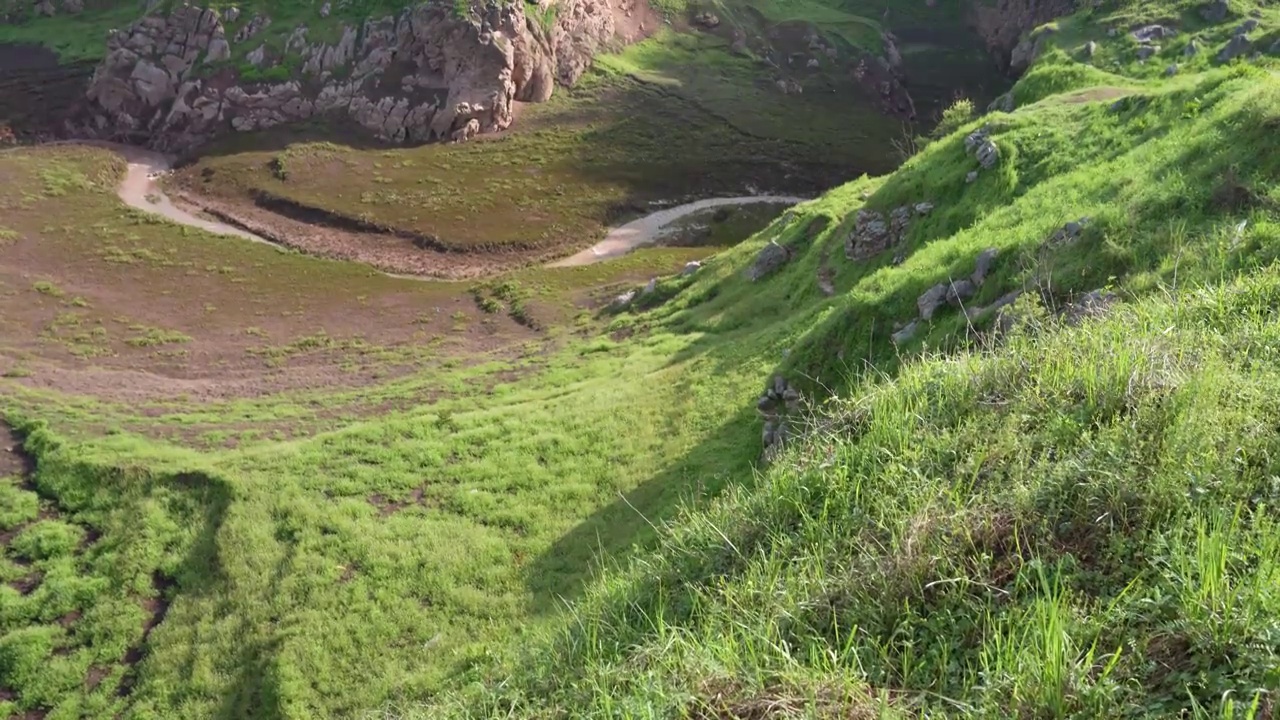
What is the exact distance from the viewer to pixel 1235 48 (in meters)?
34.9

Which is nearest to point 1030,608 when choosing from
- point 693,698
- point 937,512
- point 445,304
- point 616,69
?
point 937,512

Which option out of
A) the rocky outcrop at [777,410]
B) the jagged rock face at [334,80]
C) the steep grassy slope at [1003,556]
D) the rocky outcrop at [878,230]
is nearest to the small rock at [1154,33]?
the rocky outcrop at [878,230]

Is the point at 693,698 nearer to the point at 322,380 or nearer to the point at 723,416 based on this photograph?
the point at 723,416

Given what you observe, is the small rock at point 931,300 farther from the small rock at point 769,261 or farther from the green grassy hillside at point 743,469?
the small rock at point 769,261

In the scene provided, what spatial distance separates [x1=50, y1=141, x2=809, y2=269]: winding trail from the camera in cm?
5591

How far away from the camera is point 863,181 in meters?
41.1

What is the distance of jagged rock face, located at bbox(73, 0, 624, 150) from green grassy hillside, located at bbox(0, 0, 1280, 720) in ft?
83.3

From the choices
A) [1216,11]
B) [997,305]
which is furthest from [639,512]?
[1216,11]

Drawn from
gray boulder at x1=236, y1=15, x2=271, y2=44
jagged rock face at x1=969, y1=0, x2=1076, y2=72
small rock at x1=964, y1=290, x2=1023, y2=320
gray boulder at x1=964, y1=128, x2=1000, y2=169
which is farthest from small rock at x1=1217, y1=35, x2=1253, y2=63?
gray boulder at x1=236, y1=15, x2=271, y2=44

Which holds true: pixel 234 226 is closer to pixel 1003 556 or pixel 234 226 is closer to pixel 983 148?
pixel 983 148

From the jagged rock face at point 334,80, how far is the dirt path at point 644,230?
20.2 m

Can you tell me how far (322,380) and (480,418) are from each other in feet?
43.3

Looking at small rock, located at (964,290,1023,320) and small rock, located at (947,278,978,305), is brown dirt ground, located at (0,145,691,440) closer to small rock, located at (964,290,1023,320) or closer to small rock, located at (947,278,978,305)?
small rock, located at (947,278,978,305)

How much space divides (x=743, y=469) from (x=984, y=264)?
7.89 meters
